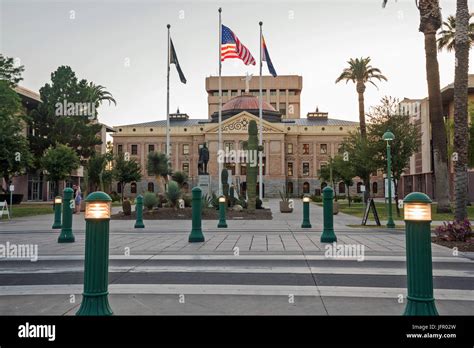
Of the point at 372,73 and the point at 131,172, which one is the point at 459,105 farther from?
the point at 131,172

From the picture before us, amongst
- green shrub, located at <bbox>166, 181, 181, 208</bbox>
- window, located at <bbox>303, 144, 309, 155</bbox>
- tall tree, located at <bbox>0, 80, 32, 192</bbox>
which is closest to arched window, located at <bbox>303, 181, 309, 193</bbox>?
window, located at <bbox>303, 144, 309, 155</bbox>

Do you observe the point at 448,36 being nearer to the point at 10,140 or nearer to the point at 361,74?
the point at 361,74

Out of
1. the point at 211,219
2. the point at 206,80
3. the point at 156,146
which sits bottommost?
the point at 211,219

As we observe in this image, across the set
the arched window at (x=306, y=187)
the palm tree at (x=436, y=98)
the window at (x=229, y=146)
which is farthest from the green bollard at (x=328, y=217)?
the arched window at (x=306, y=187)

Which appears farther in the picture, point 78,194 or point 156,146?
point 156,146

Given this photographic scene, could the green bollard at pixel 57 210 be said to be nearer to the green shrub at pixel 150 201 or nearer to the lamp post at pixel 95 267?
the green shrub at pixel 150 201

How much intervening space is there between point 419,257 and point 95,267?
318 centimetres

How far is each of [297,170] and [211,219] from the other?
64112 millimetres

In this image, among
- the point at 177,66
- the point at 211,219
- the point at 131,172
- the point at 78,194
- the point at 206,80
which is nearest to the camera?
the point at 211,219

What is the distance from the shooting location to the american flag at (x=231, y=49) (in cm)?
3334

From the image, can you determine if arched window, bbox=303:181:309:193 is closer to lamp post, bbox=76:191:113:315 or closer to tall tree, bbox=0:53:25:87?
tall tree, bbox=0:53:25:87
